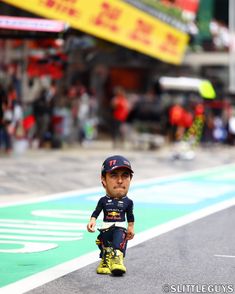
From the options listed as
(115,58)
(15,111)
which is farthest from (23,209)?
(115,58)

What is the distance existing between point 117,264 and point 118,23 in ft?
58.7

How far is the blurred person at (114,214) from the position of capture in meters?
7.36

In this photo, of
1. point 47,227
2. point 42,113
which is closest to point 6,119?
point 42,113

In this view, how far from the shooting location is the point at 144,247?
9156mm

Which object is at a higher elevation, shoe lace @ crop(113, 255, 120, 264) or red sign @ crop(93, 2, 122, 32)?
red sign @ crop(93, 2, 122, 32)

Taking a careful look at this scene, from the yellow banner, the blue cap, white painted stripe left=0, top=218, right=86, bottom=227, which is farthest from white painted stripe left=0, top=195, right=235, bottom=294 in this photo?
the yellow banner

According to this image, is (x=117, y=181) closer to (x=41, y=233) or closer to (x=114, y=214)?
(x=114, y=214)

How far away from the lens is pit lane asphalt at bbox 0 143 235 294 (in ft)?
23.5

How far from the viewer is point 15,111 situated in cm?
2197

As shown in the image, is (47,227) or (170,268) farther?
(47,227)

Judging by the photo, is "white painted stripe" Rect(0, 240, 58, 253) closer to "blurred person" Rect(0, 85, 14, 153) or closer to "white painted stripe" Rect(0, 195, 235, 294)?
"white painted stripe" Rect(0, 195, 235, 294)

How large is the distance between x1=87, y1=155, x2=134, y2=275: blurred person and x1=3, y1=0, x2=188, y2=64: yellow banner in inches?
478

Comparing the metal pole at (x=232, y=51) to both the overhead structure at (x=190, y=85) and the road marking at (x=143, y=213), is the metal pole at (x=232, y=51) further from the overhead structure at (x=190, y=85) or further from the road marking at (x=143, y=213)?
the road marking at (x=143, y=213)

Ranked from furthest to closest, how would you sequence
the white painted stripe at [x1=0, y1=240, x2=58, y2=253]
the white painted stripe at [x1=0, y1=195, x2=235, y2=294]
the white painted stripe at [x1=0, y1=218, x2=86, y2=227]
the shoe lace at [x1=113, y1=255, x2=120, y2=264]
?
the white painted stripe at [x1=0, y1=218, x2=86, y2=227]
the white painted stripe at [x1=0, y1=240, x2=58, y2=253]
the shoe lace at [x1=113, y1=255, x2=120, y2=264]
the white painted stripe at [x1=0, y1=195, x2=235, y2=294]
